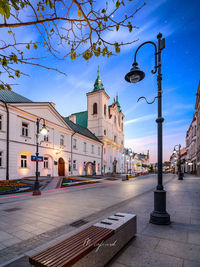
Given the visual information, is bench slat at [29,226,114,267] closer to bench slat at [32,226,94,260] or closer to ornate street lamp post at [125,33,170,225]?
bench slat at [32,226,94,260]

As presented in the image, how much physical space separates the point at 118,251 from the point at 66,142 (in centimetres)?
2630

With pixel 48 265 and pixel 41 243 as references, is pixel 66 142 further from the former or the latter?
pixel 48 265

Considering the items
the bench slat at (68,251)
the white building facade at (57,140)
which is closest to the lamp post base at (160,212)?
the bench slat at (68,251)

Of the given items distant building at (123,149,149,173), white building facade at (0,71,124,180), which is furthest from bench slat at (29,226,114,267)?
distant building at (123,149,149,173)

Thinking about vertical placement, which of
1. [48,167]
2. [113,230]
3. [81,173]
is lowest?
[81,173]

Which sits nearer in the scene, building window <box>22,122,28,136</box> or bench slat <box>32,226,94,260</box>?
bench slat <box>32,226,94,260</box>

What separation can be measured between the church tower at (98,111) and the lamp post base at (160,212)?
38.3 m

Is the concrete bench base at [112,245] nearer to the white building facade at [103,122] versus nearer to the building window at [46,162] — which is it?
the building window at [46,162]

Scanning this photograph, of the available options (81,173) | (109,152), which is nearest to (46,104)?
(81,173)

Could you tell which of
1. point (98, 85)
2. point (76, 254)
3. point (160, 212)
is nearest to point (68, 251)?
point (76, 254)

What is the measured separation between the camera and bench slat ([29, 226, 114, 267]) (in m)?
2.17

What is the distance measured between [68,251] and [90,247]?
358 mm

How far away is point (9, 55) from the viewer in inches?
131

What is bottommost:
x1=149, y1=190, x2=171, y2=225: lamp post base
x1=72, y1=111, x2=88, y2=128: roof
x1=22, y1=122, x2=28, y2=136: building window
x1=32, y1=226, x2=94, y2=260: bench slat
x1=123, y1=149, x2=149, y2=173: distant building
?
x1=123, y1=149, x2=149, y2=173: distant building
